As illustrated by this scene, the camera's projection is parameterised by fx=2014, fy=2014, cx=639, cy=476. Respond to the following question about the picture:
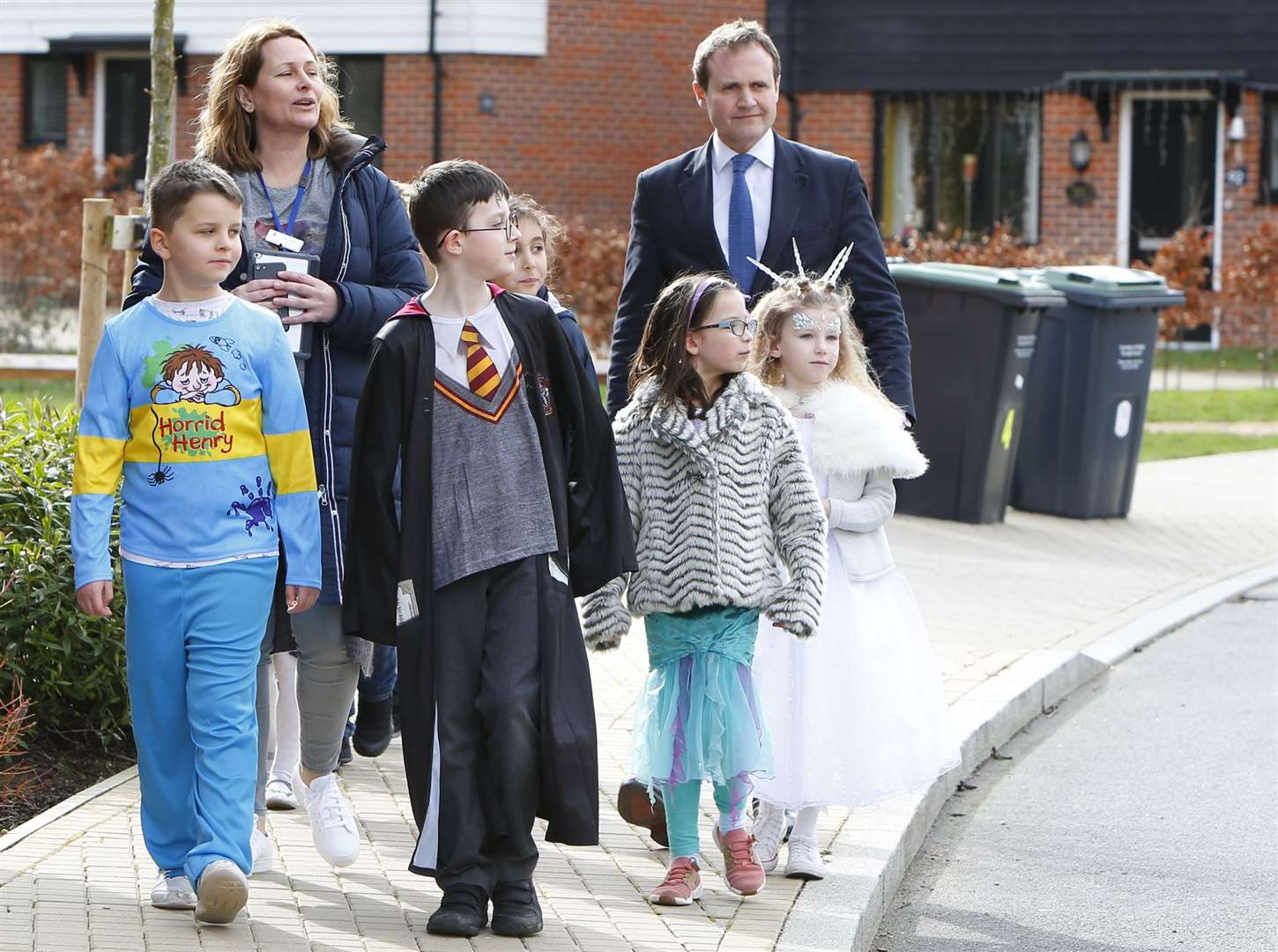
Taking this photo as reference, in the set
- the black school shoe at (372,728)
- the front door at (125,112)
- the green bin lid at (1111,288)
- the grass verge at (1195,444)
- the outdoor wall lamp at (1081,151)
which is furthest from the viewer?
the front door at (125,112)

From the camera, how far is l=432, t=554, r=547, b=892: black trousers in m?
4.32

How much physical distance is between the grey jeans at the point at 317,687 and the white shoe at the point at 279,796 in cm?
53

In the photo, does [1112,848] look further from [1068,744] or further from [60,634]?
[60,634]

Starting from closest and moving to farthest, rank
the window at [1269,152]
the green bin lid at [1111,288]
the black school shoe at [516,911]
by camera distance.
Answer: the black school shoe at [516,911] → the green bin lid at [1111,288] → the window at [1269,152]

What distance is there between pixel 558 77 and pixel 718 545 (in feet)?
65.8

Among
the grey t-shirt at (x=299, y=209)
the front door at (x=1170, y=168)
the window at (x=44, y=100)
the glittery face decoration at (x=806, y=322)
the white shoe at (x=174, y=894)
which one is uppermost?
the window at (x=44, y=100)

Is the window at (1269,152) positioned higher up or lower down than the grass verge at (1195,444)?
higher up

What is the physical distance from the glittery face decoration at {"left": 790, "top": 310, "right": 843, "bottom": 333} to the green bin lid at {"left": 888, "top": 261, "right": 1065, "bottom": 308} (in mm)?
6316

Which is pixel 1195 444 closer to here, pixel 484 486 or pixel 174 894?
pixel 484 486

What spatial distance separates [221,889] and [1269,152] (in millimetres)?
20963

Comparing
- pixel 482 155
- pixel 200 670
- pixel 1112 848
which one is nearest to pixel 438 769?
pixel 200 670

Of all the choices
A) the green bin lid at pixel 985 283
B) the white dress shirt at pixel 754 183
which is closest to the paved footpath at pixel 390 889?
the white dress shirt at pixel 754 183

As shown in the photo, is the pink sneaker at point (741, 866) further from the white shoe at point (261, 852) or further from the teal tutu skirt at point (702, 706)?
the white shoe at point (261, 852)

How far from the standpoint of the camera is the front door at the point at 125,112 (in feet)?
85.7
